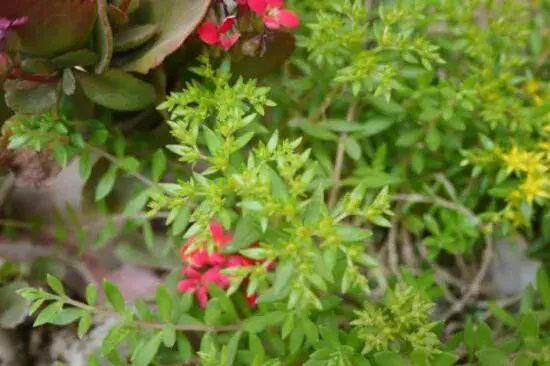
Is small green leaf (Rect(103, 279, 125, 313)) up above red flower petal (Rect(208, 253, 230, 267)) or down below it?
below

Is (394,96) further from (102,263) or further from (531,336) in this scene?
(102,263)

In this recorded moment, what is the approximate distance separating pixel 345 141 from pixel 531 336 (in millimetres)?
367

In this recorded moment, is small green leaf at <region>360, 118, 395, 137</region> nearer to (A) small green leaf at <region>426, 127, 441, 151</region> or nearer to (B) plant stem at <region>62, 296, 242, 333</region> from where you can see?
(A) small green leaf at <region>426, 127, 441, 151</region>

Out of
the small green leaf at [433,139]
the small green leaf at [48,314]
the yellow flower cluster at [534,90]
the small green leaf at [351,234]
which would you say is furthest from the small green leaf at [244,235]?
the yellow flower cluster at [534,90]

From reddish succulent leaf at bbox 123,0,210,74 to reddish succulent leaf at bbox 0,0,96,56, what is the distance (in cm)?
7

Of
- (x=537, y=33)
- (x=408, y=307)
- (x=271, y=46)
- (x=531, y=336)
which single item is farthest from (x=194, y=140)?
(x=537, y=33)

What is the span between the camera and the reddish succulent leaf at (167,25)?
36.2 inches

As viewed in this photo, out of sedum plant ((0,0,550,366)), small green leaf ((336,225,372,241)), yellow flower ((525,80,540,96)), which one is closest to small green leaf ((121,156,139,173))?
sedum plant ((0,0,550,366))

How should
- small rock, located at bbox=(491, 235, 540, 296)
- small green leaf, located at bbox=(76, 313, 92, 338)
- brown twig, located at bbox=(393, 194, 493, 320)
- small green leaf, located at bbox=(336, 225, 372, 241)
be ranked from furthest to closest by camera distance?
small rock, located at bbox=(491, 235, 540, 296) → brown twig, located at bbox=(393, 194, 493, 320) → small green leaf, located at bbox=(76, 313, 92, 338) → small green leaf, located at bbox=(336, 225, 372, 241)

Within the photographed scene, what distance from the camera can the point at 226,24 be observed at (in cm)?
93

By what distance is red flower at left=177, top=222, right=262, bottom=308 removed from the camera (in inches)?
39.9

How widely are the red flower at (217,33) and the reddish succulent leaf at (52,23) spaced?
0.13 metres

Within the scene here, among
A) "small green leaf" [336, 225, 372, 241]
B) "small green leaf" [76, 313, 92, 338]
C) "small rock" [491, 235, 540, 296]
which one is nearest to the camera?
"small green leaf" [336, 225, 372, 241]

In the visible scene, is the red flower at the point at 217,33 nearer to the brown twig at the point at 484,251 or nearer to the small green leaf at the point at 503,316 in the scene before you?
the brown twig at the point at 484,251
